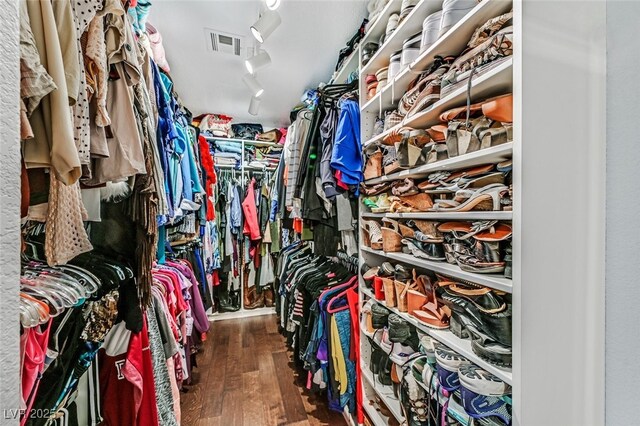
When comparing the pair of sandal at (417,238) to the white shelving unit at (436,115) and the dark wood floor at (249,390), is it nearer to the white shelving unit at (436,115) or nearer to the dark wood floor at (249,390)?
the white shelving unit at (436,115)

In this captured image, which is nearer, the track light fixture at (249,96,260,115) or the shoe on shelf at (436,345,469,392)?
the shoe on shelf at (436,345,469,392)

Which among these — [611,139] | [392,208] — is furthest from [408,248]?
[611,139]

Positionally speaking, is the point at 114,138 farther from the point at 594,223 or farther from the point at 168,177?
the point at 594,223

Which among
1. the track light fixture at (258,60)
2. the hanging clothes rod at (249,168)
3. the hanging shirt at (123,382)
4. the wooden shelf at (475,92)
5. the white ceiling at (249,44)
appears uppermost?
the white ceiling at (249,44)

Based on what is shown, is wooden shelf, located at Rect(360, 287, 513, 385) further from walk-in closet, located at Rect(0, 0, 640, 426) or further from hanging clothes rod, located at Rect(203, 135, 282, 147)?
hanging clothes rod, located at Rect(203, 135, 282, 147)

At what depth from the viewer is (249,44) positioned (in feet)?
6.15

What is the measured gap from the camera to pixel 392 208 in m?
1.22

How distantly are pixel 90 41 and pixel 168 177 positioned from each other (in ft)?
2.57

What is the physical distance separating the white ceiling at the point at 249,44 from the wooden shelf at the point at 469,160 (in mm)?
1140

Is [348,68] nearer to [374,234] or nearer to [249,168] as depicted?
[374,234]

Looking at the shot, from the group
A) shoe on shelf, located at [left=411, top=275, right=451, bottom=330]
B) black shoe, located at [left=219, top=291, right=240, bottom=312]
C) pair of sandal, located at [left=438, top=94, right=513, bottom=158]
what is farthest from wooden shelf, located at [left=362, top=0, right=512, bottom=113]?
black shoe, located at [left=219, top=291, right=240, bottom=312]

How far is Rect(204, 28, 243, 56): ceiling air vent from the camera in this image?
5.79 ft

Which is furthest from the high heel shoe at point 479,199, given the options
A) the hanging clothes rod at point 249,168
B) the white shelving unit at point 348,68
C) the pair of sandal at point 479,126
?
the hanging clothes rod at point 249,168

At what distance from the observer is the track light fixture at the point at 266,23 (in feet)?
4.53
